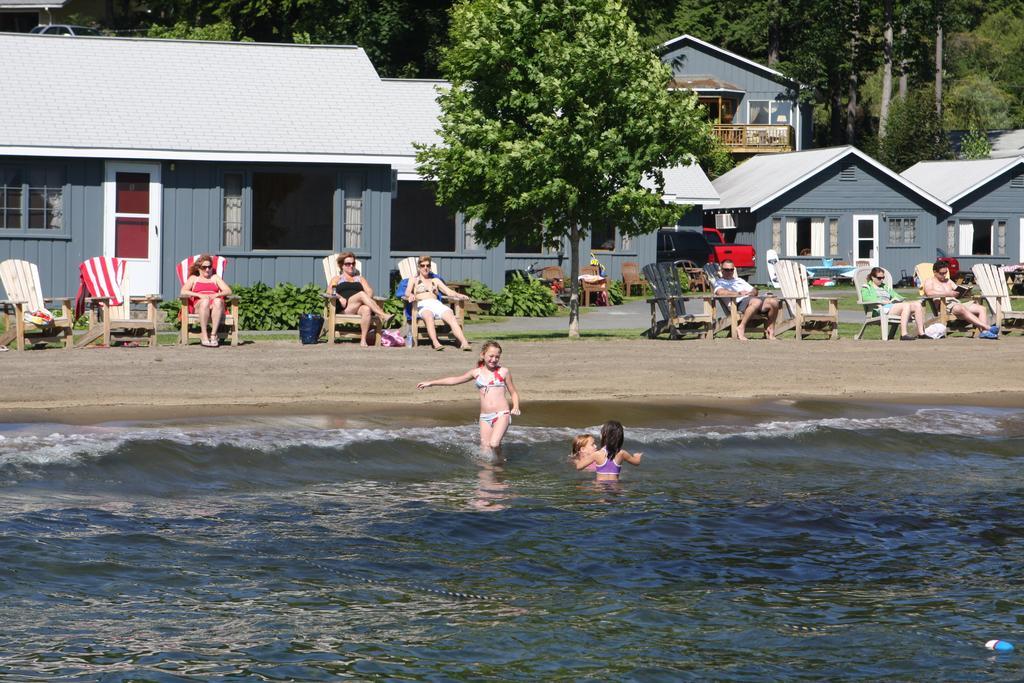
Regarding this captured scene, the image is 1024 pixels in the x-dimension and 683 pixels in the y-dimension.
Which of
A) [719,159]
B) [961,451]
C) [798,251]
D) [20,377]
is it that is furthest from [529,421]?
[719,159]

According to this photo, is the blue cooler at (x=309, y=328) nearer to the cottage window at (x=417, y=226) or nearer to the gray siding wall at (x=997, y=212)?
the cottage window at (x=417, y=226)

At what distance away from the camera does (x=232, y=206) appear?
949 inches

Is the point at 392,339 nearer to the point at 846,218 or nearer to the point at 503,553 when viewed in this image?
the point at 503,553

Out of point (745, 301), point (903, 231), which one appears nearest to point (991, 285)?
point (745, 301)

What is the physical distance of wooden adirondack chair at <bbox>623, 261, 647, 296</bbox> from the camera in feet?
110

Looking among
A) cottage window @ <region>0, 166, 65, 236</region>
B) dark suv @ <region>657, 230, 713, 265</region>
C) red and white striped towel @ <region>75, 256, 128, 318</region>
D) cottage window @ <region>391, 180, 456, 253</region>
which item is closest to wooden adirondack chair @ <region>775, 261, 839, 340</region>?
red and white striped towel @ <region>75, 256, 128, 318</region>

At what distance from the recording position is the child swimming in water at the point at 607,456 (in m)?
12.7

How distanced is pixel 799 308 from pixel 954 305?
2.50 metres

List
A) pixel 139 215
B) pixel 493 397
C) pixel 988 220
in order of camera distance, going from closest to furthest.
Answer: pixel 493 397 < pixel 139 215 < pixel 988 220

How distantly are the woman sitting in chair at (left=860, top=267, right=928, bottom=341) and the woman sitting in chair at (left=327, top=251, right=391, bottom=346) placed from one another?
22.3ft

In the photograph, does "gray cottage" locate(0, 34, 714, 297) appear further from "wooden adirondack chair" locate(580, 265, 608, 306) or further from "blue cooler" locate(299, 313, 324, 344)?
"wooden adirondack chair" locate(580, 265, 608, 306)

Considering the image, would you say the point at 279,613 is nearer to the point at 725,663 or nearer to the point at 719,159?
the point at 725,663

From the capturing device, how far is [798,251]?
43656mm

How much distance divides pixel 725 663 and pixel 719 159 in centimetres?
4111
